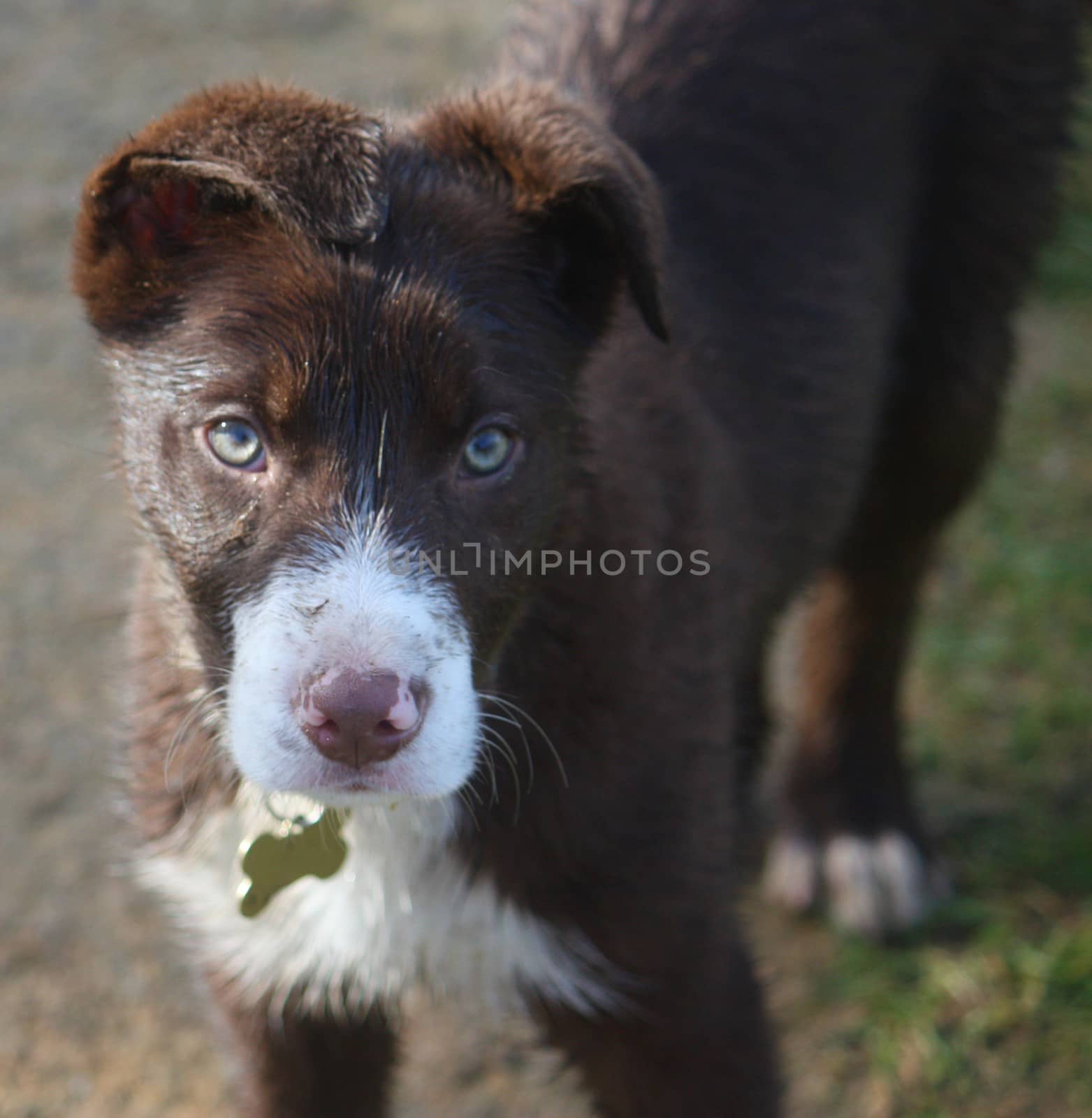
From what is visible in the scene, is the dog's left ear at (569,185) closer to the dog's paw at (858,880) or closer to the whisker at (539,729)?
the whisker at (539,729)

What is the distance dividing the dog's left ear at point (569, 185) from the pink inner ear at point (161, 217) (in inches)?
14.5

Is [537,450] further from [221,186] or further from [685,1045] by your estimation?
[685,1045]

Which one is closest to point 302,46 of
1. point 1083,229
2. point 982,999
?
point 1083,229

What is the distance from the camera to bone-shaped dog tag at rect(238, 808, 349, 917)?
2.39 meters

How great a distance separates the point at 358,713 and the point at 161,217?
85cm

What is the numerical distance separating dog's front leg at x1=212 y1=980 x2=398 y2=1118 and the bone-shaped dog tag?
38 cm

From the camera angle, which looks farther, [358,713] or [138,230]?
[138,230]

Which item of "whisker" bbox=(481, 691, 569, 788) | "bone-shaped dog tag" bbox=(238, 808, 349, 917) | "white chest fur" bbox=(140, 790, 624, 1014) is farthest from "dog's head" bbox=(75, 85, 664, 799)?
"white chest fur" bbox=(140, 790, 624, 1014)

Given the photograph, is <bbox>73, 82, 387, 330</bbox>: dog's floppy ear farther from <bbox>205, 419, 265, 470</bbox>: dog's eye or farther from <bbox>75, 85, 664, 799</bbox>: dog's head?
<bbox>205, 419, 265, 470</bbox>: dog's eye

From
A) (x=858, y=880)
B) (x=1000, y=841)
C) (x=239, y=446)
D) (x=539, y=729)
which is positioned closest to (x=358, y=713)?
(x=239, y=446)

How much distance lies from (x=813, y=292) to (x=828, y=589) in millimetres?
950

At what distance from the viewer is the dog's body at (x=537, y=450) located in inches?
81.0

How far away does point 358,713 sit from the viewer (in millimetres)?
1862

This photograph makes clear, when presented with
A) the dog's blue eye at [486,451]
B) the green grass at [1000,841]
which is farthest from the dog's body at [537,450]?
the green grass at [1000,841]
